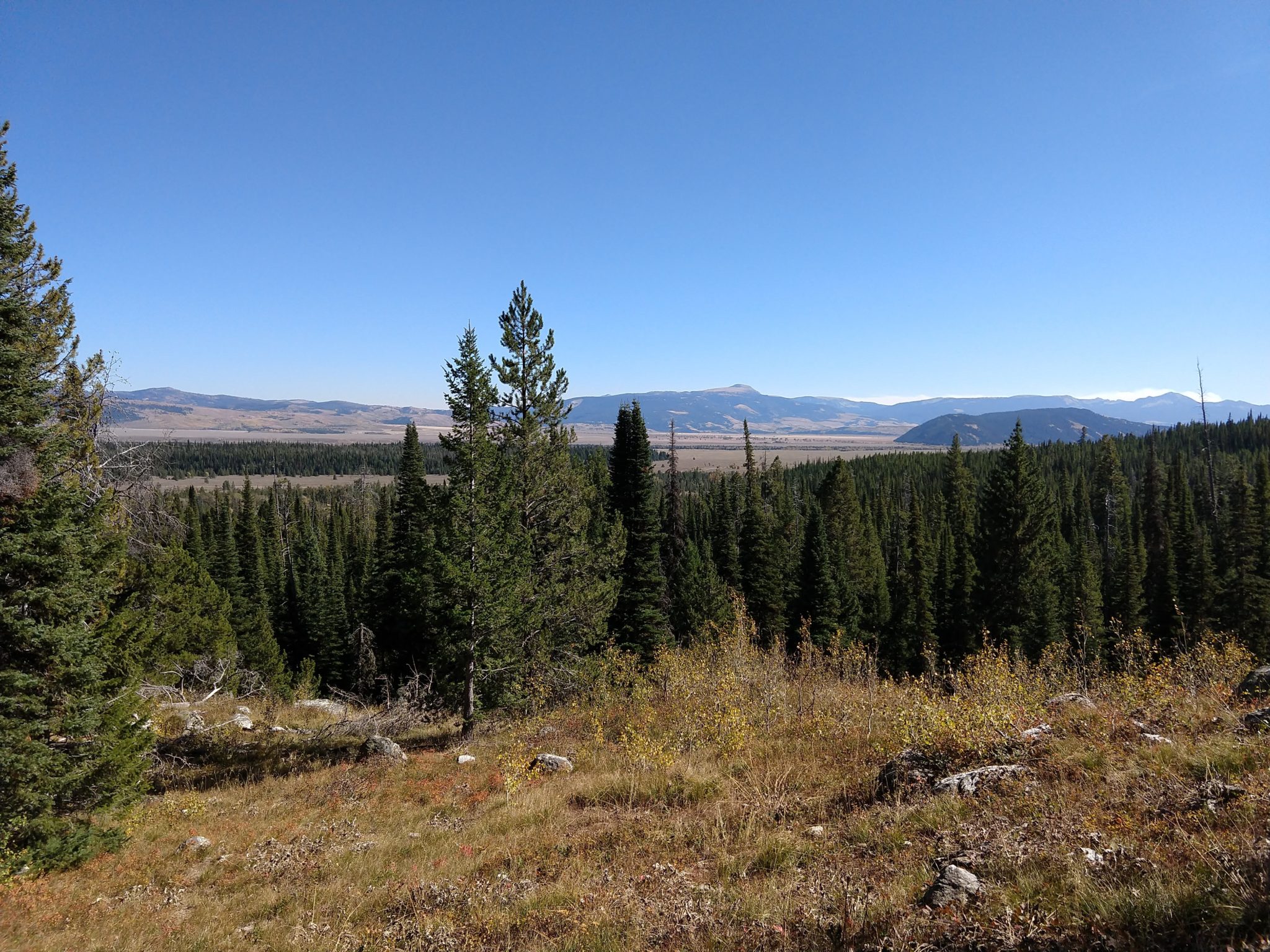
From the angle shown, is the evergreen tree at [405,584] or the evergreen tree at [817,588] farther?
the evergreen tree at [817,588]

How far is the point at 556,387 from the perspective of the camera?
849 inches

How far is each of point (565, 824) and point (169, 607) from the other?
24378 mm

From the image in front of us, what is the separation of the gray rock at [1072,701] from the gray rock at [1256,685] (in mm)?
2192

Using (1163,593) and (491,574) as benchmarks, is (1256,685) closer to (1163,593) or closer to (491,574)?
(491,574)

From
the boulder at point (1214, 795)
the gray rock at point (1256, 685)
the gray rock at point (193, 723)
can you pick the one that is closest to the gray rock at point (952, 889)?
the boulder at point (1214, 795)

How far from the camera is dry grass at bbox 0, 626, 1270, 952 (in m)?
5.29

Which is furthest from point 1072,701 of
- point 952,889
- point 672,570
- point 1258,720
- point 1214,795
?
point 672,570

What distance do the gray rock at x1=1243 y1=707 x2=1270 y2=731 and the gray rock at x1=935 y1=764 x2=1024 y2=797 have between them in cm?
299

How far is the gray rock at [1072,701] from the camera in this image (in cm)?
1070

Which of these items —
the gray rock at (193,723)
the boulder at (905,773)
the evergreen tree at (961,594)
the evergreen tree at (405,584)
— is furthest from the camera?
the evergreen tree at (961,594)

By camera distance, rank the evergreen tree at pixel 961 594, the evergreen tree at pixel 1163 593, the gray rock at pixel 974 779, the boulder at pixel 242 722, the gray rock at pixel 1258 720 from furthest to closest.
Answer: the evergreen tree at pixel 1163 593 → the evergreen tree at pixel 961 594 → the boulder at pixel 242 722 → the gray rock at pixel 974 779 → the gray rock at pixel 1258 720

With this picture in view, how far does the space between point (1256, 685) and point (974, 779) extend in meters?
6.30

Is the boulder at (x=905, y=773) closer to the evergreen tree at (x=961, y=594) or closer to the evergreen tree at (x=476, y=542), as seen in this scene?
the evergreen tree at (x=476, y=542)

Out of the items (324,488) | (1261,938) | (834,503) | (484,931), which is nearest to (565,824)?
(484,931)
